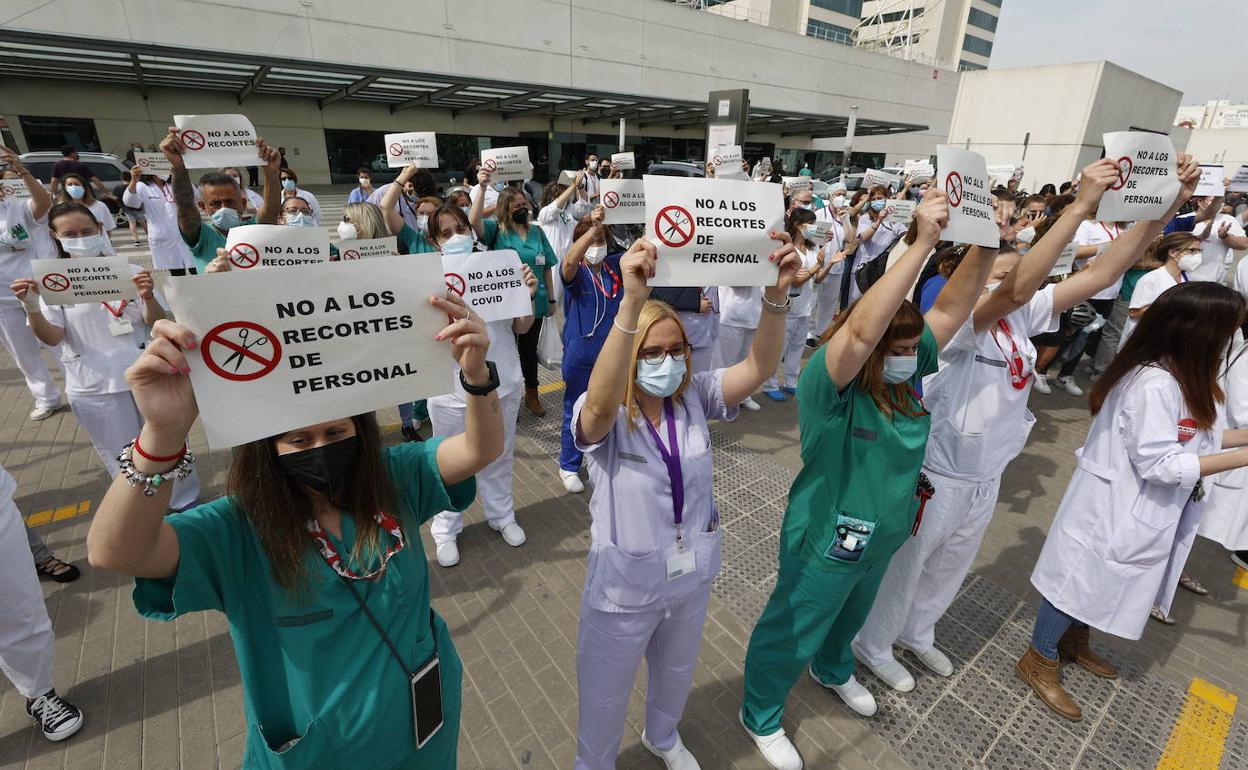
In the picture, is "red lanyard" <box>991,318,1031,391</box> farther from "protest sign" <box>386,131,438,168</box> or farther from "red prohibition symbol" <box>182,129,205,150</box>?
"protest sign" <box>386,131,438,168</box>

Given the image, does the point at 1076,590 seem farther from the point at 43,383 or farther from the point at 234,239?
the point at 43,383

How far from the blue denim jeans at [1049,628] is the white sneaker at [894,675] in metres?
0.68

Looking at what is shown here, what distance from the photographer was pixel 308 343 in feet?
4.60

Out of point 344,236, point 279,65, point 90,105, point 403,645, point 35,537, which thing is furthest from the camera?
point 90,105

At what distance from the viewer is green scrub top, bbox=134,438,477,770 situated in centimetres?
142

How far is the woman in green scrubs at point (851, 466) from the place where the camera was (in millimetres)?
2252

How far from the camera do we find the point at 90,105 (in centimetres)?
1856

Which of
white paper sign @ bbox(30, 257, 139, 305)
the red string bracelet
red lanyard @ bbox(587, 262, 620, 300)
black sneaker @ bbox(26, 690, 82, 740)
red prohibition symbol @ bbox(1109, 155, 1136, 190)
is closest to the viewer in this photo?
the red string bracelet

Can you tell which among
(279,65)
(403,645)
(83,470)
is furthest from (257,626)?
(279,65)

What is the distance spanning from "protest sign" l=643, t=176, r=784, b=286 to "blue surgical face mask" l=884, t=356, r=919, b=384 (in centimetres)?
61

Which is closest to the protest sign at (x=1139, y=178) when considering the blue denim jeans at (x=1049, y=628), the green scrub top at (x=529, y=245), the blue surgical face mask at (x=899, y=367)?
the blue surgical face mask at (x=899, y=367)

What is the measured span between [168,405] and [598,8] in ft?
90.9

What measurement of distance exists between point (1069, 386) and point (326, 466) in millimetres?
8892

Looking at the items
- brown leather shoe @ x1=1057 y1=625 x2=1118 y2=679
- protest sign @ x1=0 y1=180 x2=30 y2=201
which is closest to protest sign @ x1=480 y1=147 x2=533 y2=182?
protest sign @ x1=0 y1=180 x2=30 y2=201
